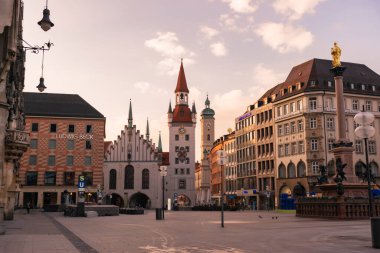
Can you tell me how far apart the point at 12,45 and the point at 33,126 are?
66.3m

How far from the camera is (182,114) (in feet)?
359

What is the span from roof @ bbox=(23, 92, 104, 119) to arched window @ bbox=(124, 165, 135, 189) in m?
16.4

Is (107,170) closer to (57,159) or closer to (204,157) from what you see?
(57,159)

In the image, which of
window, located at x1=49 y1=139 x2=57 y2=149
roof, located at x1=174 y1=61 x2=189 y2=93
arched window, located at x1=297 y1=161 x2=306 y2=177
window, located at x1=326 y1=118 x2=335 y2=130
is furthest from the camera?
roof, located at x1=174 y1=61 x2=189 y2=93

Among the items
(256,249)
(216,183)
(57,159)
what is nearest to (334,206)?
(256,249)

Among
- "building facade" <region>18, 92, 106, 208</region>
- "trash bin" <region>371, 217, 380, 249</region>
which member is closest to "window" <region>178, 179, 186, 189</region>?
"building facade" <region>18, 92, 106, 208</region>

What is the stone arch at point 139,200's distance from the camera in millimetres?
90938

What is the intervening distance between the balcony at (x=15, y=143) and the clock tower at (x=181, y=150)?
7439cm

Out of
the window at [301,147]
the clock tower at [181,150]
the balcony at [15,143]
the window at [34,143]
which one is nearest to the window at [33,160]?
the window at [34,143]

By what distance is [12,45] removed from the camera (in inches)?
573

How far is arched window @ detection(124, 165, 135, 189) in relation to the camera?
9125 centimetres

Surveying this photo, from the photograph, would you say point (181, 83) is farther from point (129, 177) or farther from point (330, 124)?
point (330, 124)

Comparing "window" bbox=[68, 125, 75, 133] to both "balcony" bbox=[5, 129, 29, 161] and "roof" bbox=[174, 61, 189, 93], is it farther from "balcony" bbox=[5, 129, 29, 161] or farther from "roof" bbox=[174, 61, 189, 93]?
"balcony" bbox=[5, 129, 29, 161]

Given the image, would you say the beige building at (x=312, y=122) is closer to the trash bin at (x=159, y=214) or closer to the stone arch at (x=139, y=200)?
the stone arch at (x=139, y=200)
